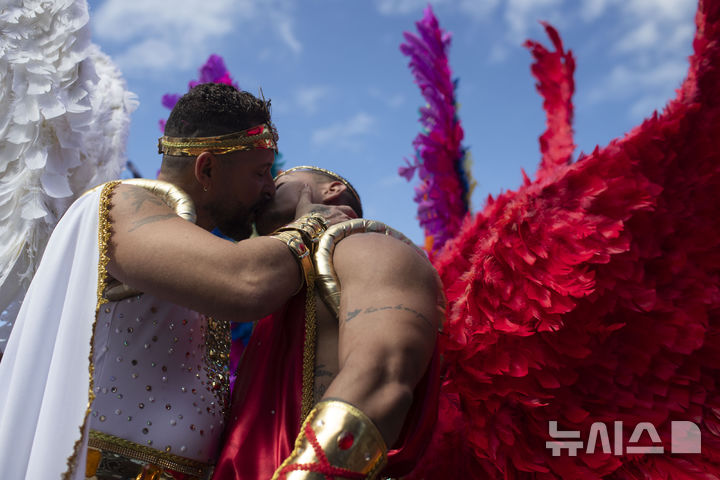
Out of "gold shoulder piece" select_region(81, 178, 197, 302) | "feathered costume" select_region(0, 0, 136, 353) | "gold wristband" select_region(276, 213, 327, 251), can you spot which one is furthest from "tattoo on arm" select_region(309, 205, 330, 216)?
"feathered costume" select_region(0, 0, 136, 353)

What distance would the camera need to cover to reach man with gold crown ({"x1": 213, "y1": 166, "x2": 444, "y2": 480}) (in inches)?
48.3

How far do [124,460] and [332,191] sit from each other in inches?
45.2

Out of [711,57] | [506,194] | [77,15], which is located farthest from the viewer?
[77,15]

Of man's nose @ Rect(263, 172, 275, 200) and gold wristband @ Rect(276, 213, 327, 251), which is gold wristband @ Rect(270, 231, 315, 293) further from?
man's nose @ Rect(263, 172, 275, 200)

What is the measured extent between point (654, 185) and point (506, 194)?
15.9 inches

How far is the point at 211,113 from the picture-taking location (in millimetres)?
2008

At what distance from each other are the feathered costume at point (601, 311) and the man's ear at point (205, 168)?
88cm

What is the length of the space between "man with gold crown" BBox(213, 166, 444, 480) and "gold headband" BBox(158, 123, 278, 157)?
461 mm

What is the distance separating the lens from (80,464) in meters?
1.43

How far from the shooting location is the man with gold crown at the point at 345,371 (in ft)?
4.03

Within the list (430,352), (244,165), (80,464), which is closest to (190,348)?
(80,464)

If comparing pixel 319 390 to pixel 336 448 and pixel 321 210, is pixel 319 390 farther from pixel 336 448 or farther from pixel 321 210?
pixel 321 210

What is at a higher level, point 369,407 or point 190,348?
point 190,348

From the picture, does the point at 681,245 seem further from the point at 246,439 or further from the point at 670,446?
the point at 246,439
